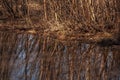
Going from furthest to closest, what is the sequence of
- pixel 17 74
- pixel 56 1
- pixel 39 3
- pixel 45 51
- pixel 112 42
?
pixel 39 3, pixel 56 1, pixel 112 42, pixel 45 51, pixel 17 74

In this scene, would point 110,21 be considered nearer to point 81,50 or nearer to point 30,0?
point 81,50

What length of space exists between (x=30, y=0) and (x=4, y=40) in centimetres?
172

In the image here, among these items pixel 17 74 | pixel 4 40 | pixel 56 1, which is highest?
pixel 56 1

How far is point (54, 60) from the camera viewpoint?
4.27m

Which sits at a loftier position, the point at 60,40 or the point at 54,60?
the point at 60,40

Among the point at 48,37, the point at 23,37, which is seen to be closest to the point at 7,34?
the point at 23,37

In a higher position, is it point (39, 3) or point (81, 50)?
point (39, 3)

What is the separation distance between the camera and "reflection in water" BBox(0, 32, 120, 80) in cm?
393

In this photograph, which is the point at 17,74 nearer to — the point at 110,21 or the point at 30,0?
the point at 110,21

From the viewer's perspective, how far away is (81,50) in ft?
14.9

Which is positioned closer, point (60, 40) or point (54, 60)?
point (54, 60)

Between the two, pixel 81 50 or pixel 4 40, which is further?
pixel 4 40

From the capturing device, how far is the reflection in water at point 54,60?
393 cm

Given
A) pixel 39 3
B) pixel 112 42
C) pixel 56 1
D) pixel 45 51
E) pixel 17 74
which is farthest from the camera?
pixel 39 3
